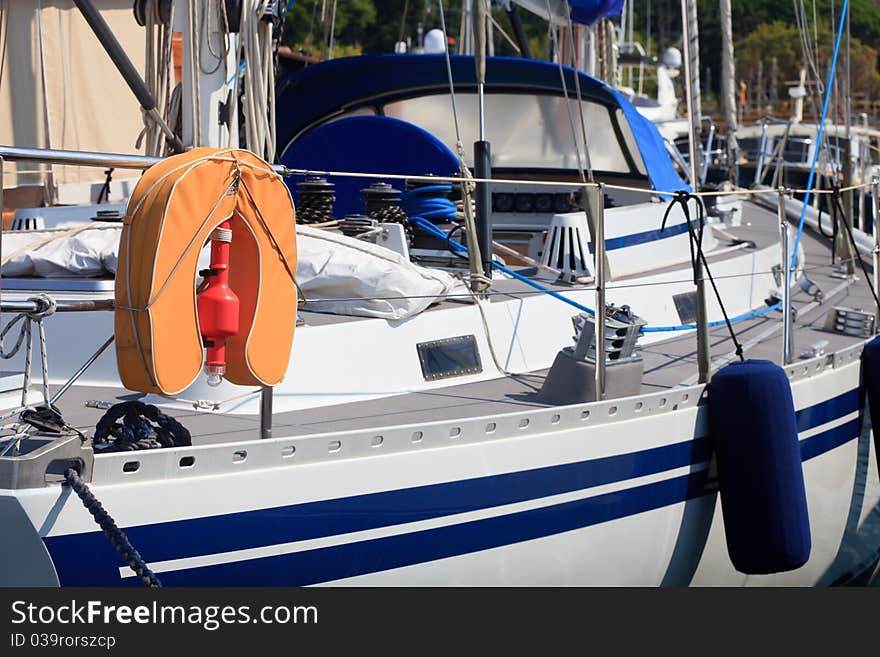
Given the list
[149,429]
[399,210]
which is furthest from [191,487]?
[399,210]

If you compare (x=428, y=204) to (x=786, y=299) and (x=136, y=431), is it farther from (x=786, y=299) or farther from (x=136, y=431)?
(x=136, y=431)

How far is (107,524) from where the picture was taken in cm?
313

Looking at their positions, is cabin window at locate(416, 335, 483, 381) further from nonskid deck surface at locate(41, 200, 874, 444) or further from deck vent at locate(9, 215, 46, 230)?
deck vent at locate(9, 215, 46, 230)

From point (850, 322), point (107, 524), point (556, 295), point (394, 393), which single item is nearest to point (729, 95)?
point (850, 322)

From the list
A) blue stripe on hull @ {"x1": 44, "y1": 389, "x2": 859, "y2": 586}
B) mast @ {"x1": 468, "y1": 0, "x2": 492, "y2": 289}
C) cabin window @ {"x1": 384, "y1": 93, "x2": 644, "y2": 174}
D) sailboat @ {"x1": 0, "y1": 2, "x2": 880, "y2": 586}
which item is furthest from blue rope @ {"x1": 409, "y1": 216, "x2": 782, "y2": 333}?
cabin window @ {"x1": 384, "y1": 93, "x2": 644, "y2": 174}

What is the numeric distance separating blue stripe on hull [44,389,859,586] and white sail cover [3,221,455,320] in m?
0.99

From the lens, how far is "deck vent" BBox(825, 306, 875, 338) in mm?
6312

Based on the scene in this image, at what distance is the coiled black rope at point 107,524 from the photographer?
3117 mm

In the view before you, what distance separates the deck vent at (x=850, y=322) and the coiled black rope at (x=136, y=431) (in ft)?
13.7

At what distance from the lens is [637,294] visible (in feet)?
18.9

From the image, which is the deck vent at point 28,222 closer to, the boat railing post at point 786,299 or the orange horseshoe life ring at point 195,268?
the orange horseshoe life ring at point 195,268

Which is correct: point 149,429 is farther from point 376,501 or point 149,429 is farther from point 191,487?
point 376,501

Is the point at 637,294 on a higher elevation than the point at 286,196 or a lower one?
lower

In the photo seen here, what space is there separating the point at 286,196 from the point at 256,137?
175 centimetres
